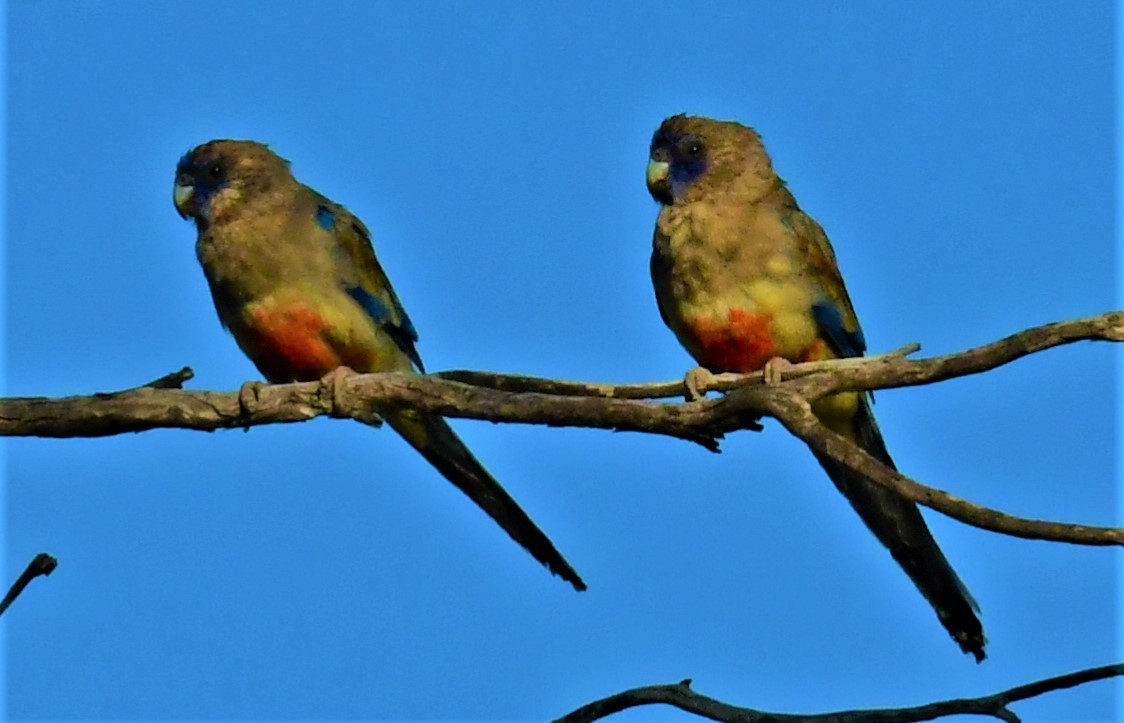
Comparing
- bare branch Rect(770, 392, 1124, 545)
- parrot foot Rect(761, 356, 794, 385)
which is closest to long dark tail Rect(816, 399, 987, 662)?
parrot foot Rect(761, 356, 794, 385)

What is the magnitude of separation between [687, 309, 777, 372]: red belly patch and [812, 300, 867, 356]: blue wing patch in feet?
1.02

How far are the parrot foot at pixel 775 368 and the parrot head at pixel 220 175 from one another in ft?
8.86

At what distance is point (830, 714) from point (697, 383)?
1.51 meters

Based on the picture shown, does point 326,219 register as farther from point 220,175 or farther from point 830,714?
point 830,714

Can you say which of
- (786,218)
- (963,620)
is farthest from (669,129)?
(963,620)

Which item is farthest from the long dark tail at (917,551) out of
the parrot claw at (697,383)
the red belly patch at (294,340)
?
the red belly patch at (294,340)

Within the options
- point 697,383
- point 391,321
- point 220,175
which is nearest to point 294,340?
point 391,321

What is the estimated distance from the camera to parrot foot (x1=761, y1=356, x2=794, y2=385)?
275 inches

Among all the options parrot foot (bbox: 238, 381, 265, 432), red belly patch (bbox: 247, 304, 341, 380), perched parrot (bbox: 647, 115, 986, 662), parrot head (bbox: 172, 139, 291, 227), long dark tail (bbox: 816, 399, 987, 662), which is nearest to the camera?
parrot foot (bbox: 238, 381, 265, 432)

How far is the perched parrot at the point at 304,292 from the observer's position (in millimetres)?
7523

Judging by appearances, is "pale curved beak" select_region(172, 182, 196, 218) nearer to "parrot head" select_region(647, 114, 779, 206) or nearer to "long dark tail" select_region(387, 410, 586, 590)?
"long dark tail" select_region(387, 410, 586, 590)

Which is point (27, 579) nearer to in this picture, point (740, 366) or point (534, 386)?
point (534, 386)

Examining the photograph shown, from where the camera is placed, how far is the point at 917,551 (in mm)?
7199

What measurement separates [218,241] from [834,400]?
3.07m
